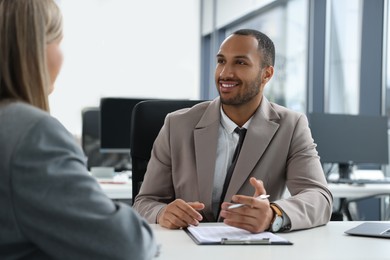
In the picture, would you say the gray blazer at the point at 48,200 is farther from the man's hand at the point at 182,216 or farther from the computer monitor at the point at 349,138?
the computer monitor at the point at 349,138

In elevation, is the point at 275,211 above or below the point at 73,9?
below

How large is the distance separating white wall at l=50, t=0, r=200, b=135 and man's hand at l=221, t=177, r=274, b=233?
623cm

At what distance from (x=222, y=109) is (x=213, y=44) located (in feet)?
21.6

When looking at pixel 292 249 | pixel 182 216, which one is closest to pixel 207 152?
pixel 182 216

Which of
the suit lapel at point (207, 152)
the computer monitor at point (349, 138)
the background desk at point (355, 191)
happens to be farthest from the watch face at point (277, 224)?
the computer monitor at point (349, 138)

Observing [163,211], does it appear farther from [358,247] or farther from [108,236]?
[108,236]

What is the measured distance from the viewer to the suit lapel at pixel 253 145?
231 centimetres

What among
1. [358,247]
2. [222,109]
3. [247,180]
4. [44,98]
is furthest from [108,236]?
[222,109]

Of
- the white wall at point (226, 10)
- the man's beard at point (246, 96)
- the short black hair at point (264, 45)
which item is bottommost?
the man's beard at point (246, 96)

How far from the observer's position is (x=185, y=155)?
2.38 m

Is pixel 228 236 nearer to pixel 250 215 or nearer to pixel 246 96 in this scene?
pixel 250 215

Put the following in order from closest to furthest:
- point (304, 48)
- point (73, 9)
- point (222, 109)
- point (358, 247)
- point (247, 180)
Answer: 1. point (358, 247)
2. point (247, 180)
3. point (222, 109)
4. point (304, 48)
5. point (73, 9)

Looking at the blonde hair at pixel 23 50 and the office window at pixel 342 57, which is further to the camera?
the office window at pixel 342 57

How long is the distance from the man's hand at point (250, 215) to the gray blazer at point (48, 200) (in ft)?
2.44
